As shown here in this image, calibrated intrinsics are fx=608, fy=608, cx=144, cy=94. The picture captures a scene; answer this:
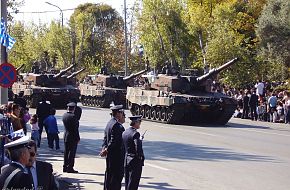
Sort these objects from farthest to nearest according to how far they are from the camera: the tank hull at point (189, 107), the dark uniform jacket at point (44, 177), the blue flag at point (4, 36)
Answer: the tank hull at point (189, 107) → the blue flag at point (4, 36) → the dark uniform jacket at point (44, 177)

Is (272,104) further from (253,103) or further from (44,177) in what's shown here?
(44,177)

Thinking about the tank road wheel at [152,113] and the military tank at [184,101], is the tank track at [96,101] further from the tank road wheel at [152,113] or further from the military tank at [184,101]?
the tank road wheel at [152,113]

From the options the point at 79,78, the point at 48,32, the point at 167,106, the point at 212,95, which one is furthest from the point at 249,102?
the point at 48,32

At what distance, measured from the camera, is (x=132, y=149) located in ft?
31.0

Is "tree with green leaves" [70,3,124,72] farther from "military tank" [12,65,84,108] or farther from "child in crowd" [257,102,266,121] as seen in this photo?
"child in crowd" [257,102,266,121]

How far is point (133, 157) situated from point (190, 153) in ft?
23.2

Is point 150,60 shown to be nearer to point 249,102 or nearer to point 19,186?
point 249,102

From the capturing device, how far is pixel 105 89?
126 feet

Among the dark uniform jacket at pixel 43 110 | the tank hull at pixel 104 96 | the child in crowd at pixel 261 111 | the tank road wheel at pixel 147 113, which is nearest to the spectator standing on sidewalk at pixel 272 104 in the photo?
the child in crowd at pixel 261 111

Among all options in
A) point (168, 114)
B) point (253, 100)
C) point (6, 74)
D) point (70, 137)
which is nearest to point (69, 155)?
point (70, 137)

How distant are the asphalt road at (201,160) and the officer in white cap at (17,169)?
5.96 metres

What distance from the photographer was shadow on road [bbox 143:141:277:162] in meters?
15.3

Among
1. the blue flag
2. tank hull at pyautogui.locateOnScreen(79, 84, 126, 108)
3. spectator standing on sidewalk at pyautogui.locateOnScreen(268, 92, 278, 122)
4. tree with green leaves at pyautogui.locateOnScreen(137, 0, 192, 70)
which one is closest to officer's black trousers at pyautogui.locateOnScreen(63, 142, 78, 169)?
the blue flag

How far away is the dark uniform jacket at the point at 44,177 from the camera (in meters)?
5.96
